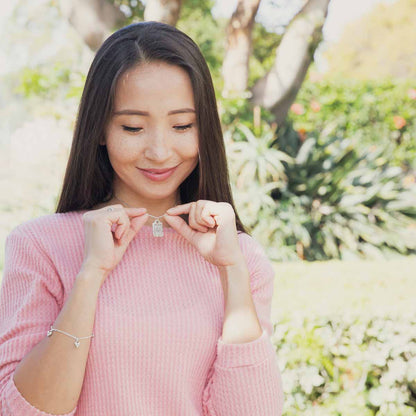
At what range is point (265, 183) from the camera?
307 inches

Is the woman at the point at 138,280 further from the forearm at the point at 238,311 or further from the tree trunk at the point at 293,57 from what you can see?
the tree trunk at the point at 293,57

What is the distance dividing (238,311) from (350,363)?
2.11 m

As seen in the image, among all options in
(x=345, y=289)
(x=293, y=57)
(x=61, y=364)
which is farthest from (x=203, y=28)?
(x=61, y=364)

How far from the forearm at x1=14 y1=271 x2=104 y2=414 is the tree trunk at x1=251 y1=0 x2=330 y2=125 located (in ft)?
21.6

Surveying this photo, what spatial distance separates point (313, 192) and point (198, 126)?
6.35 metres

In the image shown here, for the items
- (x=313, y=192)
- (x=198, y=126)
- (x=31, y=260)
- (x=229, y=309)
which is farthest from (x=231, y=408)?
(x=313, y=192)

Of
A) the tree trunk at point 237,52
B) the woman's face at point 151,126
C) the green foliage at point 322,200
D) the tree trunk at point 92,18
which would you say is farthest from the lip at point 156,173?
the tree trunk at point 237,52

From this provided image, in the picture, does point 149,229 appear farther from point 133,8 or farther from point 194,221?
point 133,8

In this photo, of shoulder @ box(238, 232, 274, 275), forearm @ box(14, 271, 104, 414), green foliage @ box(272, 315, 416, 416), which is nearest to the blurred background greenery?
green foliage @ box(272, 315, 416, 416)

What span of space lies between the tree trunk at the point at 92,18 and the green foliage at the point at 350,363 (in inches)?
192

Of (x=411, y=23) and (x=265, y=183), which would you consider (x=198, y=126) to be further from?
(x=411, y=23)

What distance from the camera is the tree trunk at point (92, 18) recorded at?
7223 millimetres

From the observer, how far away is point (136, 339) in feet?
5.50

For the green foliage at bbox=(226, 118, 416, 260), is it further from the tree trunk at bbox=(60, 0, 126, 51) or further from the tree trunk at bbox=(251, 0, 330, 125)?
the tree trunk at bbox=(60, 0, 126, 51)
